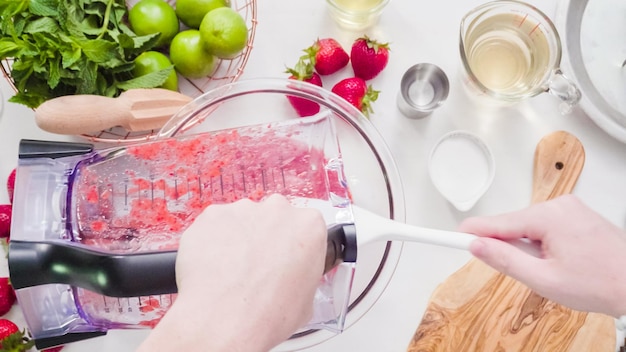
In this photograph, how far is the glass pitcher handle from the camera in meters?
1.00

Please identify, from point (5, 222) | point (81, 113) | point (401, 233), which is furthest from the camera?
point (5, 222)

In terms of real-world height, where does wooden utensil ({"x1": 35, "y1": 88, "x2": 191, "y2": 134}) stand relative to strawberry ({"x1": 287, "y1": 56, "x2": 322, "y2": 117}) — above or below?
below

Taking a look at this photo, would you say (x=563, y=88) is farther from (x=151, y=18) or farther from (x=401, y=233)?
(x=151, y=18)

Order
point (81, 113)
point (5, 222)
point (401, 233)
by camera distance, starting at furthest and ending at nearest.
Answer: point (5, 222)
point (81, 113)
point (401, 233)

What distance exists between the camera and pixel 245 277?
0.62 metres

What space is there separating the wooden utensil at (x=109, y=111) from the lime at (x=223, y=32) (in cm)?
11

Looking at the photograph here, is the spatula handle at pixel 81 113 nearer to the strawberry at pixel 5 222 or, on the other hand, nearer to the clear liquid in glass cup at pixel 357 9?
the strawberry at pixel 5 222

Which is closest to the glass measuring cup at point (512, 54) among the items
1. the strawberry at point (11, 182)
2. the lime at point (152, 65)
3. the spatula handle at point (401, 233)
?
the spatula handle at point (401, 233)

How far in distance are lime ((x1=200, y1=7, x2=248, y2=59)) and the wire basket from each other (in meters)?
0.04

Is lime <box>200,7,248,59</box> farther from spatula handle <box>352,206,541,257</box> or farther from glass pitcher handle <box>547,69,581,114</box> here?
glass pitcher handle <box>547,69,581,114</box>

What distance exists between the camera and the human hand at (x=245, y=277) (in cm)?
59

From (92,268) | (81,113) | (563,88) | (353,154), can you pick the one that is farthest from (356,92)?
(92,268)

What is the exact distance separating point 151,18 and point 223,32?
0.46 ft

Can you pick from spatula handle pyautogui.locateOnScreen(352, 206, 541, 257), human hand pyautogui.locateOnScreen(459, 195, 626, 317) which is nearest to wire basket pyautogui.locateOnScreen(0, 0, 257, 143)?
spatula handle pyautogui.locateOnScreen(352, 206, 541, 257)
